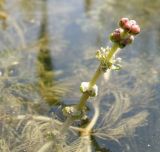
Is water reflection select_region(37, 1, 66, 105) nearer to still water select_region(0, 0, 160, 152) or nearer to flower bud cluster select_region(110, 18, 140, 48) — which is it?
still water select_region(0, 0, 160, 152)

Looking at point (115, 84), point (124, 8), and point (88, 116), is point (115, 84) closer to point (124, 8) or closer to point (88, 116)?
point (88, 116)

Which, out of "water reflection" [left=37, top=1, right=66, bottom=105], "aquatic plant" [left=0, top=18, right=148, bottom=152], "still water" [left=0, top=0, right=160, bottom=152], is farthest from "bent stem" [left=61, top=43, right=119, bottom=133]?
"water reflection" [left=37, top=1, right=66, bottom=105]

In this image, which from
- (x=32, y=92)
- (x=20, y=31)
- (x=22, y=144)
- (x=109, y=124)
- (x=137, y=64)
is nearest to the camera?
(x=22, y=144)

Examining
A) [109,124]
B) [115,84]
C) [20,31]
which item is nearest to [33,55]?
[20,31]

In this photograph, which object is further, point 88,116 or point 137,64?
point 137,64

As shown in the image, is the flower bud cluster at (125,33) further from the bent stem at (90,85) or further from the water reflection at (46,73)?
the water reflection at (46,73)

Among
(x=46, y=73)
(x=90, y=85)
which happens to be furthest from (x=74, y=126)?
(x=46, y=73)
